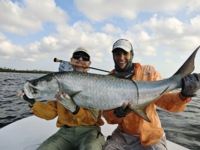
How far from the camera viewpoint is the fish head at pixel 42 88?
3.35 meters

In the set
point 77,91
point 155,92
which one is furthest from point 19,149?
point 155,92

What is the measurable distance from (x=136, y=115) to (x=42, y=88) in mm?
1651

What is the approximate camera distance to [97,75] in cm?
338

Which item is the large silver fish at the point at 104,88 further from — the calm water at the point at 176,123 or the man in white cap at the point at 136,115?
the calm water at the point at 176,123

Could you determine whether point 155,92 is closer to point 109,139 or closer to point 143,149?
point 143,149

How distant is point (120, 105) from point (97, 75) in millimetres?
593

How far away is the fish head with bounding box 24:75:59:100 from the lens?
3.35m

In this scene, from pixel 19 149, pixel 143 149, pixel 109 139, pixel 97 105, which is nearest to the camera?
pixel 97 105

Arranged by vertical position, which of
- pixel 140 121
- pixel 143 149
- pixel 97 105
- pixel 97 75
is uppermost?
pixel 97 75

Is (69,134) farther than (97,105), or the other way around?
(69,134)

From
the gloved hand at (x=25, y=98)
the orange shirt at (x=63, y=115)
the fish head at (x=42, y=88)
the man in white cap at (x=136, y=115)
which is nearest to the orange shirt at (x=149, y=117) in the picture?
the man in white cap at (x=136, y=115)

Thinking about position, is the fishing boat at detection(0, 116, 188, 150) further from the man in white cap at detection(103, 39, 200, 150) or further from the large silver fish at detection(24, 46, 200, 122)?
the large silver fish at detection(24, 46, 200, 122)

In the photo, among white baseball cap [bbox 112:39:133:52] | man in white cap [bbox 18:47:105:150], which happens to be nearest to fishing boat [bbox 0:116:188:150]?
man in white cap [bbox 18:47:105:150]

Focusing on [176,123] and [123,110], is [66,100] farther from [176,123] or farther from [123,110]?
[176,123]
